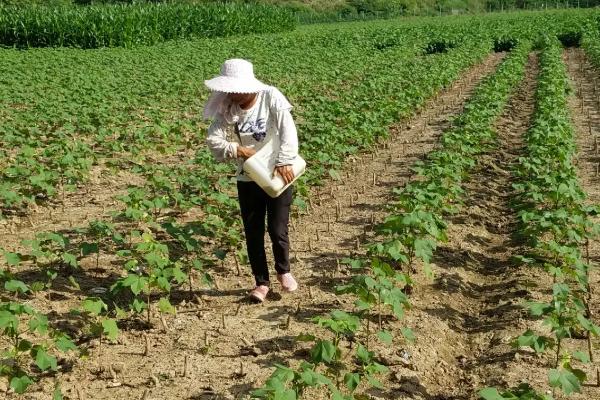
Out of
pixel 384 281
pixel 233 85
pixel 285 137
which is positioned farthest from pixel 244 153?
pixel 384 281

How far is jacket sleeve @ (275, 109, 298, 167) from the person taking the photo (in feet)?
15.0

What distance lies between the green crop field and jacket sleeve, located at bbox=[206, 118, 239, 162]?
0.80m

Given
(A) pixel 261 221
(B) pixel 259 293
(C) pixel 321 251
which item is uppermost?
(A) pixel 261 221

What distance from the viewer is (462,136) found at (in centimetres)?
904

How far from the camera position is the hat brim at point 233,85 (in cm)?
432

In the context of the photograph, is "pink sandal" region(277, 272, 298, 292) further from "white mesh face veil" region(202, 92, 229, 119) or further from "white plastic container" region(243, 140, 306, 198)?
"white mesh face veil" region(202, 92, 229, 119)

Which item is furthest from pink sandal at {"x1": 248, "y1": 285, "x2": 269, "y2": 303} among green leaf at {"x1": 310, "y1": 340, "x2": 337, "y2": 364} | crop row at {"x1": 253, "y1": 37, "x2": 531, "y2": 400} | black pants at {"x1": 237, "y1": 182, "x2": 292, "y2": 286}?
green leaf at {"x1": 310, "y1": 340, "x2": 337, "y2": 364}

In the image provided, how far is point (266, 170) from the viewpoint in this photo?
179 inches

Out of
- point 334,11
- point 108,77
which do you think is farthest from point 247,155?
point 334,11

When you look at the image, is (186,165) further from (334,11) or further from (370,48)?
(334,11)

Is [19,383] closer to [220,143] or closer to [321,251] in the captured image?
[220,143]

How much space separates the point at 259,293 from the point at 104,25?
25.5 metres

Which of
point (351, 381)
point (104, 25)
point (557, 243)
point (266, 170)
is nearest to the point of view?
point (351, 381)

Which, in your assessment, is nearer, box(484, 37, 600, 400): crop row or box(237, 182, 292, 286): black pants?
box(484, 37, 600, 400): crop row
